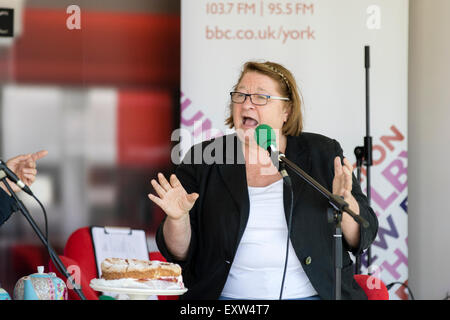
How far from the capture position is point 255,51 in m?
4.33

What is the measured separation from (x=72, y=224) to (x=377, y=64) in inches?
92.6

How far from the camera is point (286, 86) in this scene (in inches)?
110

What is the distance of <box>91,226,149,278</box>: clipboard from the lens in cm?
376

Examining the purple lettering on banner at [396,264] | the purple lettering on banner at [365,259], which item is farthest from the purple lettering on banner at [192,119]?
the purple lettering on banner at [396,264]

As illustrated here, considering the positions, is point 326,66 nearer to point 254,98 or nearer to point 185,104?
point 185,104

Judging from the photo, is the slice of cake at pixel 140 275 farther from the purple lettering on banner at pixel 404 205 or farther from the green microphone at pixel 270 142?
the purple lettering on banner at pixel 404 205

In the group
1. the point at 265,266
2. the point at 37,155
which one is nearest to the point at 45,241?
the point at 37,155

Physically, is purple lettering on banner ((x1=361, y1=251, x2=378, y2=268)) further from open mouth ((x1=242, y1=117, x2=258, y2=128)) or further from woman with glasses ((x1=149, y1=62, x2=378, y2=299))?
open mouth ((x1=242, y1=117, x2=258, y2=128))

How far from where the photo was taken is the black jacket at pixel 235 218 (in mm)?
2477

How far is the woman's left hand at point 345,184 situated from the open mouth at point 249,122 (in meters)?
0.42

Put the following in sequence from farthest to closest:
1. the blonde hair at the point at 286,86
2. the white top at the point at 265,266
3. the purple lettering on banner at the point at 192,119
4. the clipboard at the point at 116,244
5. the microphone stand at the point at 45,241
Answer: the purple lettering on banner at the point at 192,119
the clipboard at the point at 116,244
the blonde hair at the point at 286,86
the white top at the point at 265,266
the microphone stand at the point at 45,241

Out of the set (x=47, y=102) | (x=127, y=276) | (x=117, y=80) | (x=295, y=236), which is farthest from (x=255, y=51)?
(x=127, y=276)

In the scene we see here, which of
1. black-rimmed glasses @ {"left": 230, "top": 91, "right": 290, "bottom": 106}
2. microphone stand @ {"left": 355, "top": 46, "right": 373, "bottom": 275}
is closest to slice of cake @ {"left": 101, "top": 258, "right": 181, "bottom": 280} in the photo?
black-rimmed glasses @ {"left": 230, "top": 91, "right": 290, "bottom": 106}

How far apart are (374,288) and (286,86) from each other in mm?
879
